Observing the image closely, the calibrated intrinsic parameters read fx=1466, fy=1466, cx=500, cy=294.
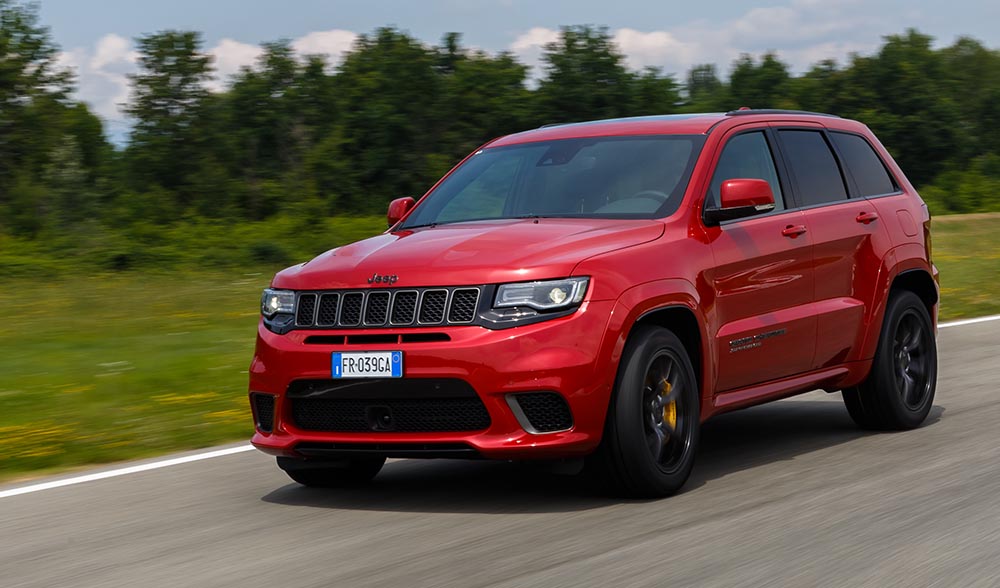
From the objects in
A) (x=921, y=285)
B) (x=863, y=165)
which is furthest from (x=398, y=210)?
(x=921, y=285)

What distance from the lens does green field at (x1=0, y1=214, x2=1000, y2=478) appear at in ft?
28.3

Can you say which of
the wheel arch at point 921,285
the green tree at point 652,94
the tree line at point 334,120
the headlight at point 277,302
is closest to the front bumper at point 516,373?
the headlight at point 277,302

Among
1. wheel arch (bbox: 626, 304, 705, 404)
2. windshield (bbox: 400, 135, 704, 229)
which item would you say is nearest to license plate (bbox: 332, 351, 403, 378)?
wheel arch (bbox: 626, 304, 705, 404)

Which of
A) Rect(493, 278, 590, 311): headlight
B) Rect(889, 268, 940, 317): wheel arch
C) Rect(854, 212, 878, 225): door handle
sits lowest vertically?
Rect(889, 268, 940, 317): wheel arch

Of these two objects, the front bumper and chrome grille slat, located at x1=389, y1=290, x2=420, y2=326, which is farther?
chrome grille slat, located at x1=389, y1=290, x2=420, y2=326

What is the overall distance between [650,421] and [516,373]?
29.4 inches

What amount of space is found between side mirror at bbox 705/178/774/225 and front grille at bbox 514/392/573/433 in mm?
1397

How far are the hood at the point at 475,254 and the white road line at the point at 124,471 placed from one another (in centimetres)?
153

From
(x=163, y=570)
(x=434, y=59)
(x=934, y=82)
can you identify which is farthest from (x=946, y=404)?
(x=934, y=82)

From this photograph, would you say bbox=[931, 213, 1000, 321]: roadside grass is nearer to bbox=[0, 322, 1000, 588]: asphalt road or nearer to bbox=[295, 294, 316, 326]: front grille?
bbox=[0, 322, 1000, 588]: asphalt road

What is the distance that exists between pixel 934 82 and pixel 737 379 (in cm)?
7181

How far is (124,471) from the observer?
7523 millimetres

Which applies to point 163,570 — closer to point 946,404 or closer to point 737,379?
point 737,379

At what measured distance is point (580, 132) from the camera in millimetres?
7680
